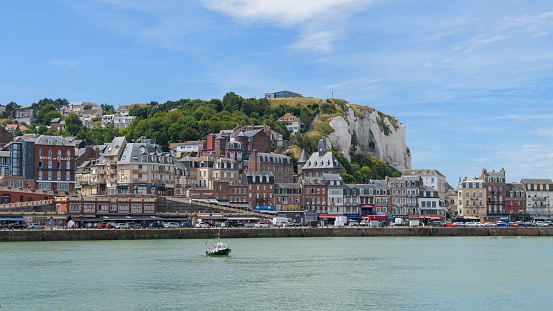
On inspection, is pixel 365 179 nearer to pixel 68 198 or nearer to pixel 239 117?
pixel 239 117

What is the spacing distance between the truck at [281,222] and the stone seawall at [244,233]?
5.43m

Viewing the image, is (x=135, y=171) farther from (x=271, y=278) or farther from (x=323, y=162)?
(x=271, y=278)

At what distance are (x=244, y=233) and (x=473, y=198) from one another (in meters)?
56.1

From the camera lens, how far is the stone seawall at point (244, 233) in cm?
8562

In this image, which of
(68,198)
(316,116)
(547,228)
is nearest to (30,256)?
(68,198)

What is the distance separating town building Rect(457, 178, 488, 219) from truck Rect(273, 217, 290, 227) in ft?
137

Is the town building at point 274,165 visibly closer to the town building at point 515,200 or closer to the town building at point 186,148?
the town building at point 186,148

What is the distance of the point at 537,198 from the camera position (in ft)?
450

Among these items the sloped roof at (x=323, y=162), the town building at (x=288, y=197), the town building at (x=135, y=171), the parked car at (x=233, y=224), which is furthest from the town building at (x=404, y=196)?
the town building at (x=135, y=171)

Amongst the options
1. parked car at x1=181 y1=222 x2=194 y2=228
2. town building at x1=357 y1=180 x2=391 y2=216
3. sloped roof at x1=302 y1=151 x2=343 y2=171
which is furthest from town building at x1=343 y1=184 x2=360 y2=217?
parked car at x1=181 y1=222 x2=194 y2=228

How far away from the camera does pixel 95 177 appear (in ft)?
416

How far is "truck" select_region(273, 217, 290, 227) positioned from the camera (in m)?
108

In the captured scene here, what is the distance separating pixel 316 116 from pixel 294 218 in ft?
247

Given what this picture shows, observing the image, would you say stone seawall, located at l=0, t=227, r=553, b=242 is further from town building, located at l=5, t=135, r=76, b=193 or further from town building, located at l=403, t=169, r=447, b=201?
town building, located at l=403, t=169, r=447, b=201
